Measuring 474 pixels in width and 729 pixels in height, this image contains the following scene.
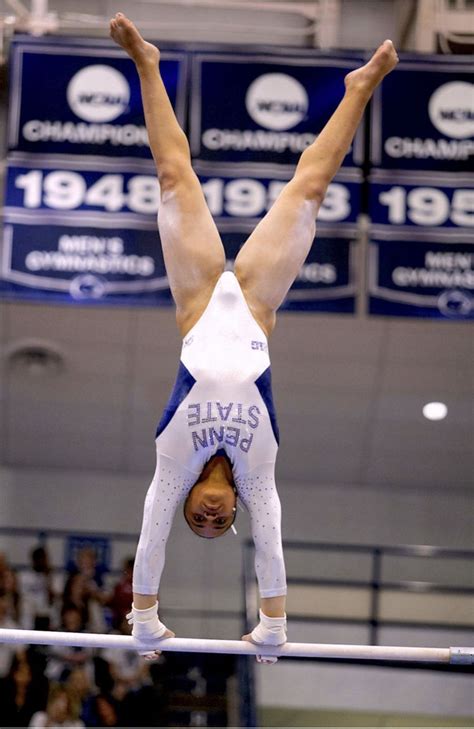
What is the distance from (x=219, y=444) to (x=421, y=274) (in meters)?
4.11

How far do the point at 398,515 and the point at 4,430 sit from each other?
4.07m

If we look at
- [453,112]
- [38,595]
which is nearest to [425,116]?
[453,112]

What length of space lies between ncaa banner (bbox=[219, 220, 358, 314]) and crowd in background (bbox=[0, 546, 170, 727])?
225 cm

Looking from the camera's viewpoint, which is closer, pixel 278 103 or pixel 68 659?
pixel 278 103

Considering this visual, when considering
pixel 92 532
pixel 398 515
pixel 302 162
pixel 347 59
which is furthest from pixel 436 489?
pixel 302 162

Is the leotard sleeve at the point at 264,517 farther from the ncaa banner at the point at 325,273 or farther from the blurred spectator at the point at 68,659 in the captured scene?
the blurred spectator at the point at 68,659

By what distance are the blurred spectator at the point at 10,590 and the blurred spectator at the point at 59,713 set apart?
124 cm

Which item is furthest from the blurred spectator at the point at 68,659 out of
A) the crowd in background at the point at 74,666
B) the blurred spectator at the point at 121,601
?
the blurred spectator at the point at 121,601

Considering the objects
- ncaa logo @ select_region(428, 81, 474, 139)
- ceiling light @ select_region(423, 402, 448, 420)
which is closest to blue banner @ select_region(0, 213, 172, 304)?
ncaa logo @ select_region(428, 81, 474, 139)

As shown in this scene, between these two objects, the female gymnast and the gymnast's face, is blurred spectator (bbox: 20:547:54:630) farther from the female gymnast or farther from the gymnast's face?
the gymnast's face

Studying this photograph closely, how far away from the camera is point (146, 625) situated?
5.33 metres

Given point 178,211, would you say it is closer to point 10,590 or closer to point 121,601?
point 121,601

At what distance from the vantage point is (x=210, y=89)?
30.6 feet

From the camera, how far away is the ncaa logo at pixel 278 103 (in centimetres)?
927
